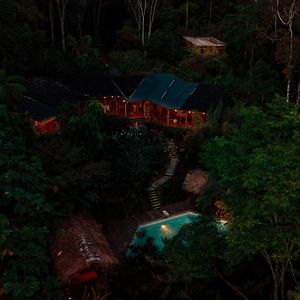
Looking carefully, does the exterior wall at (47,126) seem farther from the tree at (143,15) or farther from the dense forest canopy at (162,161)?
the tree at (143,15)

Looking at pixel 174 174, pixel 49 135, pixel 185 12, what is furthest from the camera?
pixel 185 12

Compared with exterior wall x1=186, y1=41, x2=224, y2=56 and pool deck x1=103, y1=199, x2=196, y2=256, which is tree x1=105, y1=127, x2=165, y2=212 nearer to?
pool deck x1=103, y1=199, x2=196, y2=256

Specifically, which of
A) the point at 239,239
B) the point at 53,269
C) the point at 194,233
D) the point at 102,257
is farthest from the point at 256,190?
the point at 53,269

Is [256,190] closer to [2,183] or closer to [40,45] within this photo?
[2,183]

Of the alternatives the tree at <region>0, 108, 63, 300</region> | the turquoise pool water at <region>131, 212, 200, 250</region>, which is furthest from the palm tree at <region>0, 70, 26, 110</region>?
→ the turquoise pool water at <region>131, 212, 200, 250</region>

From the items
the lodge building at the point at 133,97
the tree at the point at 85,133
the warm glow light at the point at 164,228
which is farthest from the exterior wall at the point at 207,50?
the warm glow light at the point at 164,228

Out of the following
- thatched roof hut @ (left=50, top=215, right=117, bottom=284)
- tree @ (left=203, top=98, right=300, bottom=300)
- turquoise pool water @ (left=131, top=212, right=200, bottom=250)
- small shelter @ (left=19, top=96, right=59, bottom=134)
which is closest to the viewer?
tree @ (left=203, top=98, right=300, bottom=300)

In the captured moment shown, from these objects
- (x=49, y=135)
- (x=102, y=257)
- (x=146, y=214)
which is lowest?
(x=146, y=214)
